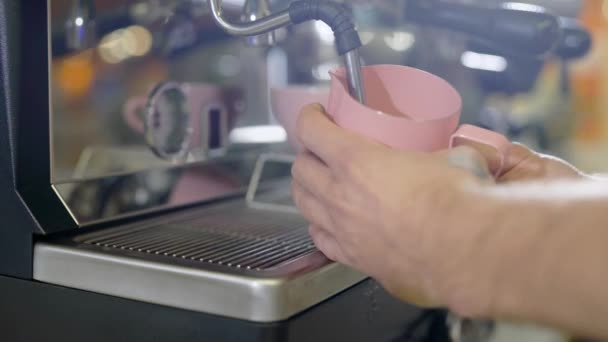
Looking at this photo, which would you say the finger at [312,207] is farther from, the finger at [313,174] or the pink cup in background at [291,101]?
the pink cup in background at [291,101]

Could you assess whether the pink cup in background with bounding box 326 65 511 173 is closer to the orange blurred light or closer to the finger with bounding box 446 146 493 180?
the finger with bounding box 446 146 493 180

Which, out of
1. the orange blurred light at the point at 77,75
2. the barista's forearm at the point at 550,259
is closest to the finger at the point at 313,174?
the barista's forearm at the point at 550,259

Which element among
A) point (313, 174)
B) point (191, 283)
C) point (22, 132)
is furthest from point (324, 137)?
point (22, 132)

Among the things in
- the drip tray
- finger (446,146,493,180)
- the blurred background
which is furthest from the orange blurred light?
finger (446,146,493,180)

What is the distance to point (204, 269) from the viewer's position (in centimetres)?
48

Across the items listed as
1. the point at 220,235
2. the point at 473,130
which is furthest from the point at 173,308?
the point at 473,130

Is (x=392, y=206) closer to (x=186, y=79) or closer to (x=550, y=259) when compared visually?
(x=550, y=259)

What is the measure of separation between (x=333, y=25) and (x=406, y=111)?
9cm

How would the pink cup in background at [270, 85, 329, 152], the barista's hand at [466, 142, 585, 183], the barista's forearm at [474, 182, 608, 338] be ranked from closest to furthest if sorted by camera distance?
the barista's forearm at [474, 182, 608, 338]
the barista's hand at [466, 142, 585, 183]
the pink cup in background at [270, 85, 329, 152]

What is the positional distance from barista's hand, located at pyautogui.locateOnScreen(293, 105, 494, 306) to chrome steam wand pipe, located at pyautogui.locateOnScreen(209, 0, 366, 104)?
1.5 inches

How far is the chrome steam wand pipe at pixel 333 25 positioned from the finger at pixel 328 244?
91 mm

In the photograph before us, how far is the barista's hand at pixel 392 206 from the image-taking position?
0.37m

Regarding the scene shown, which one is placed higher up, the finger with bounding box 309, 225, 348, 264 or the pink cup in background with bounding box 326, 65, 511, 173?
the pink cup in background with bounding box 326, 65, 511, 173

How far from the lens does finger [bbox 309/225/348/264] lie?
47cm
